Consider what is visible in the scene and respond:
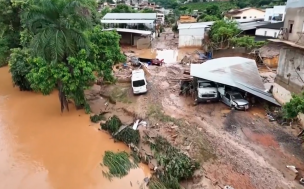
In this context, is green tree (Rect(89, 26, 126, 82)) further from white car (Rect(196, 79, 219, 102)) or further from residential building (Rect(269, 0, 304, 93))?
residential building (Rect(269, 0, 304, 93))

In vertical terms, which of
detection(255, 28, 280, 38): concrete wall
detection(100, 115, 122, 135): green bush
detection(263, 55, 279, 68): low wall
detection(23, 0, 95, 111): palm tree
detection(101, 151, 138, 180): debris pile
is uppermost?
detection(23, 0, 95, 111): palm tree

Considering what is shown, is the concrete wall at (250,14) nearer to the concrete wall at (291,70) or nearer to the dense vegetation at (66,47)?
the concrete wall at (291,70)

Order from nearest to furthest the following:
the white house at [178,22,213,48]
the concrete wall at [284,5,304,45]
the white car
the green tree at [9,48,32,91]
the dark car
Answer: the concrete wall at [284,5,304,45] → the dark car → the white car → the green tree at [9,48,32,91] → the white house at [178,22,213,48]

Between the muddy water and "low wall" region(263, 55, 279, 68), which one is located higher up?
"low wall" region(263, 55, 279, 68)

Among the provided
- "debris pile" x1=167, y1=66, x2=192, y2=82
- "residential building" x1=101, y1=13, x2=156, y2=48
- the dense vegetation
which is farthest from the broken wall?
the dense vegetation

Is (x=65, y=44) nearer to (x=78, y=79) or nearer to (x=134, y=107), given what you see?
(x=78, y=79)

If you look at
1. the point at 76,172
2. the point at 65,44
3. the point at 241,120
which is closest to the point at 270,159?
the point at 241,120

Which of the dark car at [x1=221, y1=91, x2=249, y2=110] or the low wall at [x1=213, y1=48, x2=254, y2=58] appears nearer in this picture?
the dark car at [x1=221, y1=91, x2=249, y2=110]
